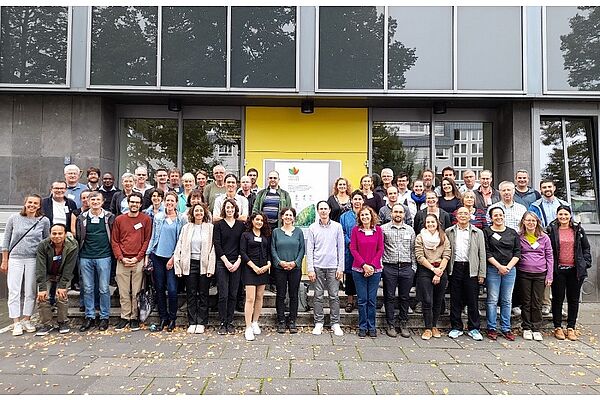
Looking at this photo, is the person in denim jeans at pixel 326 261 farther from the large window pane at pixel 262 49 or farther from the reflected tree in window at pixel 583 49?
the reflected tree in window at pixel 583 49

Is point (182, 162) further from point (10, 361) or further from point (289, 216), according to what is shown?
point (10, 361)

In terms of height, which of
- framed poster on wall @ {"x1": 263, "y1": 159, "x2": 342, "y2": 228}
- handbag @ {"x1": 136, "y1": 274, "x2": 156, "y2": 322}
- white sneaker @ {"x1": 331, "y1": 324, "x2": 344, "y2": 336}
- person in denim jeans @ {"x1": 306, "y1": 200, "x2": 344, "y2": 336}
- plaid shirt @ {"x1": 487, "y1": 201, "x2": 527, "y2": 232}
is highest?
framed poster on wall @ {"x1": 263, "y1": 159, "x2": 342, "y2": 228}

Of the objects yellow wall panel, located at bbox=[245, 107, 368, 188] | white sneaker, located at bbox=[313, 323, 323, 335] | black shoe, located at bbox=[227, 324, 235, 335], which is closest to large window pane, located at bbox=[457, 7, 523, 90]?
yellow wall panel, located at bbox=[245, 107, 368, 188]

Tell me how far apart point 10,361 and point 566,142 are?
10.3m

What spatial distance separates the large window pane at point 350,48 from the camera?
809cm

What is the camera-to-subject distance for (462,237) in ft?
19.3

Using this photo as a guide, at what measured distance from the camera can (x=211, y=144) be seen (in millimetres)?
9062

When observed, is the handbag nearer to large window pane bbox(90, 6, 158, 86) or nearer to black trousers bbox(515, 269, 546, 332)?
large window pane bbox(90, 6, 158, 86)

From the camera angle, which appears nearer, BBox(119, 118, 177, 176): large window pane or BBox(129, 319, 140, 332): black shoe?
BBox(129, 319, 140, 332): black shoe

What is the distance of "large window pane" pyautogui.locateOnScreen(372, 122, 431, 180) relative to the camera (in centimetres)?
901

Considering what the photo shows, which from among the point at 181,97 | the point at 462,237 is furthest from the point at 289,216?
the point at 181,97

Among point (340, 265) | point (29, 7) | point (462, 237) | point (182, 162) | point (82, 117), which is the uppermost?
point (29, 7)

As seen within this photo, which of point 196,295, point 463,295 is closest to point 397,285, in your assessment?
point 463,295

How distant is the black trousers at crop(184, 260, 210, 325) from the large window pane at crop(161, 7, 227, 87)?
3.97 m
